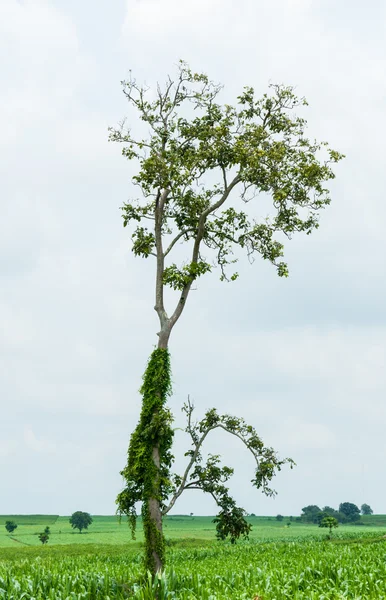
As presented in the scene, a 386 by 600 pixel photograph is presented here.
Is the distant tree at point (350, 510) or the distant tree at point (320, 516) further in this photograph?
the distant tree at point (350, 510)

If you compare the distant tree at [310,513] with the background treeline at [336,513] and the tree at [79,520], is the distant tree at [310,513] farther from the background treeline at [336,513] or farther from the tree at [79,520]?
the tree at [79,520]

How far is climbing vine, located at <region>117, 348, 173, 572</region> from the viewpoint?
924 inches

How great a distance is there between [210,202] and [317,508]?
107 metres

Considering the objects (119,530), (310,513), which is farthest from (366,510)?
(119,530)

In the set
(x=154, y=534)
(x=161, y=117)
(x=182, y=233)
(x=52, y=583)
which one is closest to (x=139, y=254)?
(x=182, y=233)

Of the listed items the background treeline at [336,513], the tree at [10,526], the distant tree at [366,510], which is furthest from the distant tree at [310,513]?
the tree at [10,526]

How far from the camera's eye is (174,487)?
2391cm

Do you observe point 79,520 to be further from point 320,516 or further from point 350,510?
point 350,510

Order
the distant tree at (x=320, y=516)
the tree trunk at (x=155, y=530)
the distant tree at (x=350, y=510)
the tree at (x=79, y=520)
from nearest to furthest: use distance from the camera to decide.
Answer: the tree trunk at (x=155, y=530) → the tree at (x=79, y=520) → the distant tree at (x=320, y=516) → the distant tree at (x=350, y=510)

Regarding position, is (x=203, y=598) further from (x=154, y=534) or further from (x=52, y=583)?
(x=154, y=534)

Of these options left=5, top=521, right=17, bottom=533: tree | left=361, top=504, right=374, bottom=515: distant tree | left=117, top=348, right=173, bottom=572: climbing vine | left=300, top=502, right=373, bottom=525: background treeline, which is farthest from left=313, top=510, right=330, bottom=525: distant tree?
left=117, top=348, right=173, bottom=572: climbing vine

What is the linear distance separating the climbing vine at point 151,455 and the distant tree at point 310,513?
105 m

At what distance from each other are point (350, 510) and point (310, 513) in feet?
24.0

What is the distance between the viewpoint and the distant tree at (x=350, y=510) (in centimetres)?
11925
